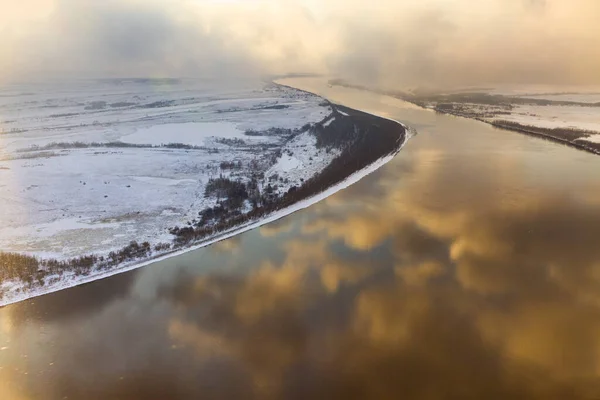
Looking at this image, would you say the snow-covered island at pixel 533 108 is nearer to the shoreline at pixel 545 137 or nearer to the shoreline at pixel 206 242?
the shoreline at pixel 545 137

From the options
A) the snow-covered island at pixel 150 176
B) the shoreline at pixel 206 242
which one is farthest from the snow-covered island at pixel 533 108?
the shoreline at pixel 206 242

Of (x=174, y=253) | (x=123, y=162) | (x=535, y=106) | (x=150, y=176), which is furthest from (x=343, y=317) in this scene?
(x=535, y=106)

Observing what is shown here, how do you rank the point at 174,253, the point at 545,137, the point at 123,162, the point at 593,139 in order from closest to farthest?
1. the point at 174,253
2. the point at 123,162
3. the point at 593,139
4. the point at 545,137

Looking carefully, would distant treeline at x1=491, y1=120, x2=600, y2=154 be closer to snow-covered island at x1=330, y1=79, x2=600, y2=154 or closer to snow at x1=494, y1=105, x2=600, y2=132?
snow-covered island at x1=330, y1=79, x2=600, y2=154

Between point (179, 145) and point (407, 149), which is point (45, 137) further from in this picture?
point (407, 149)

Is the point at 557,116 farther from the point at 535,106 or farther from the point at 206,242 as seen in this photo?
the point at 206,242

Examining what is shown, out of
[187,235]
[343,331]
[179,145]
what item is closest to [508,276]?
[343,331]
